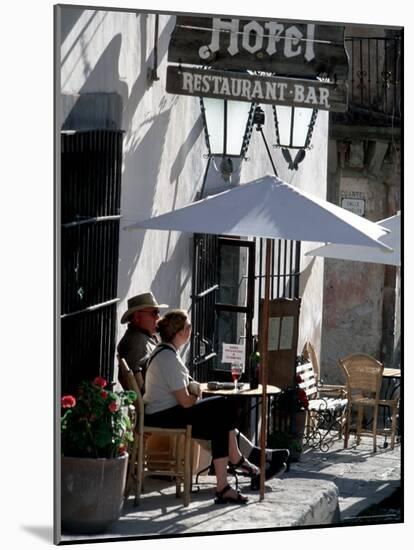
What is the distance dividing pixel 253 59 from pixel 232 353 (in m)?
2.55

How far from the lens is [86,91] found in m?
11.5

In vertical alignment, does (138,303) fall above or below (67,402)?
above

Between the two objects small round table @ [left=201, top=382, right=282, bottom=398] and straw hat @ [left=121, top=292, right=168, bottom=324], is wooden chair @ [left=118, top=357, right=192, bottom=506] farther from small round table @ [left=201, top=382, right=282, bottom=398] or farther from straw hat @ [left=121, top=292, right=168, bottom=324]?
small round table @ [left=201, top=382, right=282, bottom=398]

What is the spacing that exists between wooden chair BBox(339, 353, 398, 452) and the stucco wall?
4.68 feet

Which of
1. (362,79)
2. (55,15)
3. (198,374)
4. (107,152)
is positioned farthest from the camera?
(198,374)

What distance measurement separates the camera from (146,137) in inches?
499

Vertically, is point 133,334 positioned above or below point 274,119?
below

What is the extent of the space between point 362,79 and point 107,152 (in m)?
2.06

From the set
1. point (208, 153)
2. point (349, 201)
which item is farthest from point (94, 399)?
point (349, 201)

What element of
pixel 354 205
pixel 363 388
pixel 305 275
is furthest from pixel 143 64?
pixel 363 388

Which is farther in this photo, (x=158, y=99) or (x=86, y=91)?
(x=158, y=99)

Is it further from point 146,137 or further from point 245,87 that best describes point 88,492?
point 245,87

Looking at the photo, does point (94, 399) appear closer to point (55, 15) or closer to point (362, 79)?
point (55, 15)

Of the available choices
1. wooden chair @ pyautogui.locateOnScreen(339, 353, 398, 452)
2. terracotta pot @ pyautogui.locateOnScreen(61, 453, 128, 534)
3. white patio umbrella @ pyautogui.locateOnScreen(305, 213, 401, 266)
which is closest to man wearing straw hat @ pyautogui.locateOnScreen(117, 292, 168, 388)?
terracotta pot @ pyautogui.locateOnScreen(61, 453, 128, 534)
